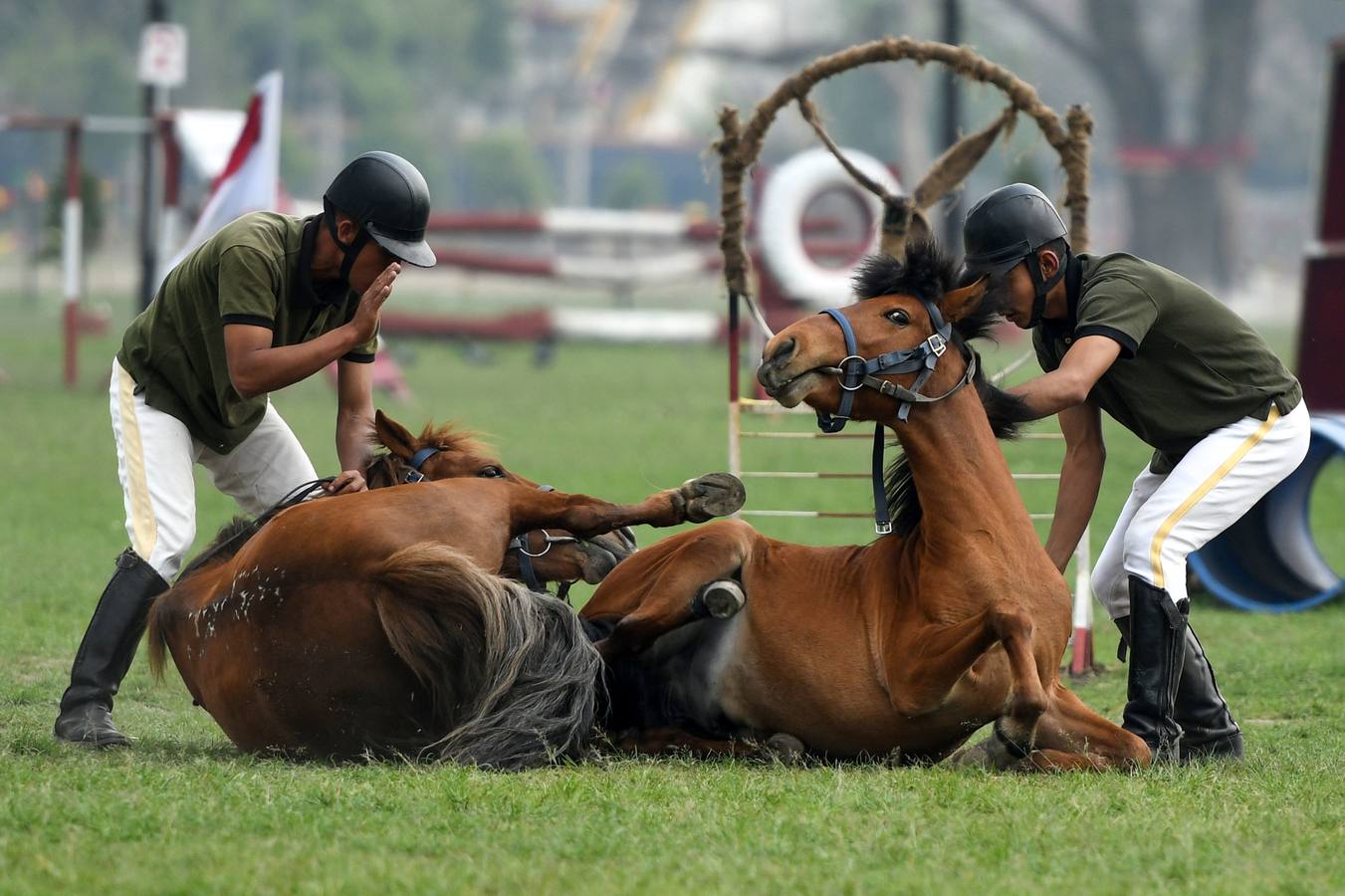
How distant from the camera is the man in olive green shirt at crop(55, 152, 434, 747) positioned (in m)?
5.70

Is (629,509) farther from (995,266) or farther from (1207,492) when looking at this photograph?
(1207,492)

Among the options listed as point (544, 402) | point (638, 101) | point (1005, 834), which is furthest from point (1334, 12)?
point (1005, 834)

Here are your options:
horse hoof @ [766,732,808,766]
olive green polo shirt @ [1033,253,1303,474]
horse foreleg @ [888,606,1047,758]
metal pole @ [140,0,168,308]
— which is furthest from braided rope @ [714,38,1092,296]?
metal pole @ [140,0,168,308]

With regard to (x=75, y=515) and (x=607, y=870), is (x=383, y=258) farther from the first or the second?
(x=75, y=515)

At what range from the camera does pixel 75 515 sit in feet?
38.5

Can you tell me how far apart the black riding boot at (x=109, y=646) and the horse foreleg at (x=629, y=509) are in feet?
4.28

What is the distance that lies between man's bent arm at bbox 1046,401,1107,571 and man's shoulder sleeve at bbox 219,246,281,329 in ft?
9.35

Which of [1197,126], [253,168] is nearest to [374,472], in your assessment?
[253,168]

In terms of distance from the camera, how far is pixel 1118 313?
18.3 ft

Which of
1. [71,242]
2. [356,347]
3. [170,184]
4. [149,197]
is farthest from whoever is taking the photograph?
[149,197]

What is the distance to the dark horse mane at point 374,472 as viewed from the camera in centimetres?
595

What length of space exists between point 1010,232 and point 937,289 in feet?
1.40

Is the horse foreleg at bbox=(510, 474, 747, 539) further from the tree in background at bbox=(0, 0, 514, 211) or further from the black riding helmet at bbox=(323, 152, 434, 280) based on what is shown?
the tree in background at bbox=(0, 0, 514, 211)

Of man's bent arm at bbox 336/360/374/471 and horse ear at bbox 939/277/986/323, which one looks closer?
horse ear at bbox 939/277/986/323
